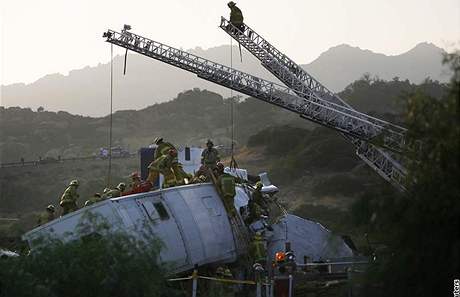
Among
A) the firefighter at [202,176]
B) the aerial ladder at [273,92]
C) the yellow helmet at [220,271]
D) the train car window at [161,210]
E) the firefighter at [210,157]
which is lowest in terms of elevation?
the yellow helmet at [220,271]

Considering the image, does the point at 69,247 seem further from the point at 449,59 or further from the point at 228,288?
the point at 449,59

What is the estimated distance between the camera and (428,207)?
8.31 m

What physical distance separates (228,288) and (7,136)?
3317 inches

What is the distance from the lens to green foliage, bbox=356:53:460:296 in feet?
26.2

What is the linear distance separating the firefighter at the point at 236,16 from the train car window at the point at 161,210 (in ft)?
53.1

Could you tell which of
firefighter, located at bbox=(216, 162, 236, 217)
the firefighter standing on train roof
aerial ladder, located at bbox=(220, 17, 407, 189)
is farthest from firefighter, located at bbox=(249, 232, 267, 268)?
aerial ladder, located at bbox=(220, 17, 407, 189)

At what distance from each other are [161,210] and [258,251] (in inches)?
88.9

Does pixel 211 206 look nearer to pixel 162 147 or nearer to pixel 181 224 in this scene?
pixel 181 224

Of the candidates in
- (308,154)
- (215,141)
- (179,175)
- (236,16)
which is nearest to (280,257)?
(179,175)

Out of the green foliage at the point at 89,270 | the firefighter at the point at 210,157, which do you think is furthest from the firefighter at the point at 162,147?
the green foliage at the point at 89,270

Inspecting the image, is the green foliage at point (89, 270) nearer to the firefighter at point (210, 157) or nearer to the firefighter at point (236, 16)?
the firefighter at point (210, 157)

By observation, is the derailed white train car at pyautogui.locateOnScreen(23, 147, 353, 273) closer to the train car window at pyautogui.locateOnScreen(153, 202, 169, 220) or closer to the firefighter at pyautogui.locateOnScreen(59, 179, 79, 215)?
the train car window at pyautogui.locateOnScreen(153, 202, 169, 220)

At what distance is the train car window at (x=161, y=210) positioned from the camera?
49.6 feet

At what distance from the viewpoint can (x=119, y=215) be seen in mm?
14461
